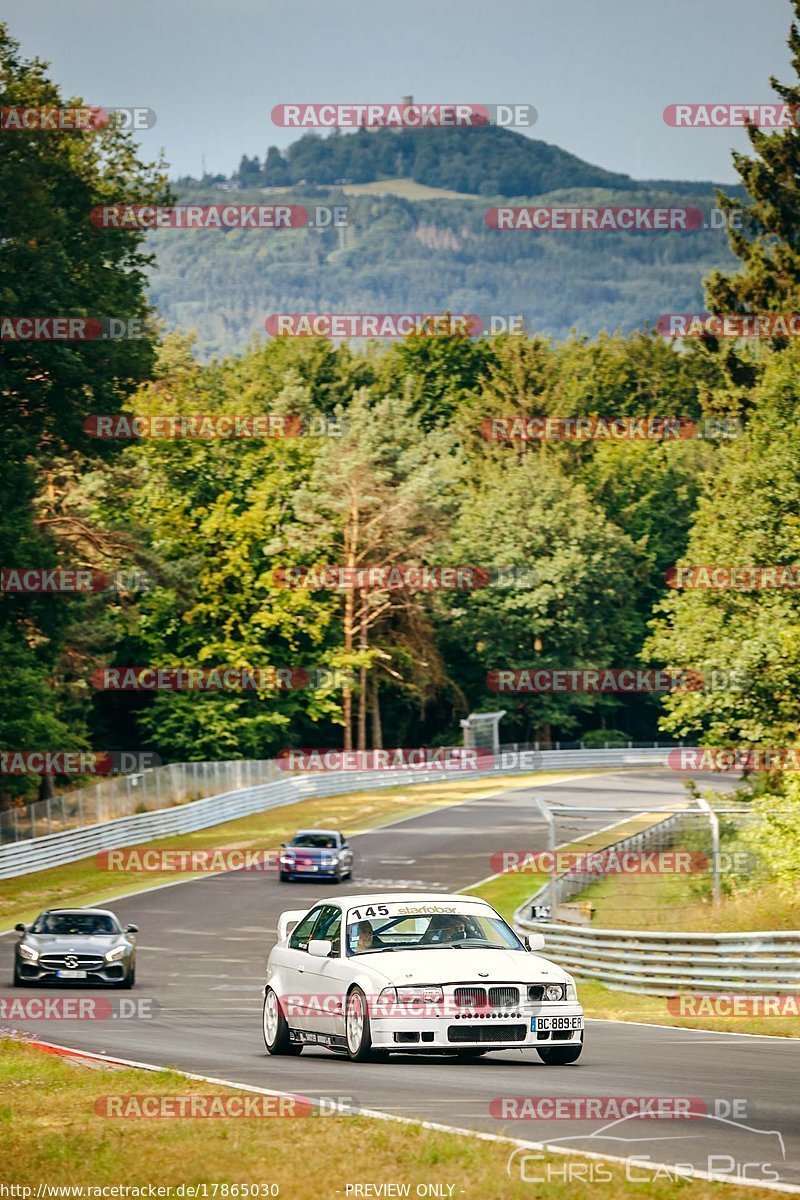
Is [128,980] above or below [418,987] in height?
below

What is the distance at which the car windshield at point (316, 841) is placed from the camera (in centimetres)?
4484

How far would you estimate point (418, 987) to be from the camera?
14.0 metres

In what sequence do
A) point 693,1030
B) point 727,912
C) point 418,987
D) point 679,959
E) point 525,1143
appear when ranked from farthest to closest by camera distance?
point 727,912, point 679,959, point 693,1030, point 418,987, point 525,1143

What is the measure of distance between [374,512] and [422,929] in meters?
66.2

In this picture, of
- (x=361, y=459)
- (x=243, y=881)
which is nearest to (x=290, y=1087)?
(x=243, y=881)

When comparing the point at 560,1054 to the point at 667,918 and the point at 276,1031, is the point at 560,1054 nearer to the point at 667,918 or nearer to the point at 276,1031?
the point at 276,1031

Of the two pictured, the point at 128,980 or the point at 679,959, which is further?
the point at 128,980

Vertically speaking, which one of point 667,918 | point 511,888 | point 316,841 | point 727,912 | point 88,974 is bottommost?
point 511,888

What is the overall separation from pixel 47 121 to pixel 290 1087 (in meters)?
38.1

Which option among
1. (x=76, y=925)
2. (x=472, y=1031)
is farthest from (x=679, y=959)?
(x=472, y=1031)

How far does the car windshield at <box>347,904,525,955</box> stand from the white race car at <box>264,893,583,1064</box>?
0.03 feet

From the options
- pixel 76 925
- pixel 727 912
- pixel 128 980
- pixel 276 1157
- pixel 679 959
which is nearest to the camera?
pixel 276 1157

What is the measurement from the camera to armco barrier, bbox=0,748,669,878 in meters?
47.8

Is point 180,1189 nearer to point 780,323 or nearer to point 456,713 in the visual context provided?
point 780,323
